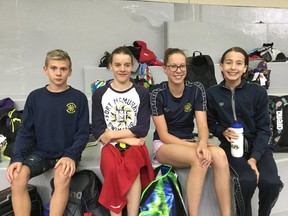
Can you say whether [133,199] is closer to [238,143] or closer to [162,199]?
[162,199]

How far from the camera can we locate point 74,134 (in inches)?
80.8

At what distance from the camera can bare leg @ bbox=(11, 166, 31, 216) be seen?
1.82 metres

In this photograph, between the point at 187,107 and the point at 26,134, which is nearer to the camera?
the point at 26,134

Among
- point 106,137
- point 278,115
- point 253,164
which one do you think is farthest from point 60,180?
point 278,115

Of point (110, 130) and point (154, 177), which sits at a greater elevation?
point (110, 130)

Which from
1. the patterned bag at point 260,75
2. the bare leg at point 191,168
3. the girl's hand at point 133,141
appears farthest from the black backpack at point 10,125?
the patterned bag at point 260,75

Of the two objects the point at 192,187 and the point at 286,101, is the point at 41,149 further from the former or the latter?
the point at 286,101

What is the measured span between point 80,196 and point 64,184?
6.5 inches

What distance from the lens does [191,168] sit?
1929 millimetres

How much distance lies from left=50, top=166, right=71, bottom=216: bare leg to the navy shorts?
0.56ft

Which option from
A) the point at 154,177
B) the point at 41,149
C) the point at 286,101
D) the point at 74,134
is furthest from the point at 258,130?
the point at 41,149

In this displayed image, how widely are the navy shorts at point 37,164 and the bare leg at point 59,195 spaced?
0.56 ft

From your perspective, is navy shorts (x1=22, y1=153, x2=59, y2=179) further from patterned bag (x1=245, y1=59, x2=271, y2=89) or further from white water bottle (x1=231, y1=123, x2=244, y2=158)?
patterned bag (x1=245, y1=59, x2=271, y2=89)

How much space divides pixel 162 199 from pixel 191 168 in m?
0.25
